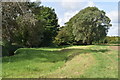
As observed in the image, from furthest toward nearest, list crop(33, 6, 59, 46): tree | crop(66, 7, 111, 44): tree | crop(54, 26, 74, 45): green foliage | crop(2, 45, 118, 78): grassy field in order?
crop(54, 26, 74, 45): green foliage → crop(66, 7, 111, 44): tree → crop(33, 6, 59, 46): tree → crop(2, 45, 118, 78): grassy field

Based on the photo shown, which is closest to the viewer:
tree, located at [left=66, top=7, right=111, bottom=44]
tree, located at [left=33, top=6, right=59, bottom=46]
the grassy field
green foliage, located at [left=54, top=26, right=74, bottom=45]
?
the grassy field

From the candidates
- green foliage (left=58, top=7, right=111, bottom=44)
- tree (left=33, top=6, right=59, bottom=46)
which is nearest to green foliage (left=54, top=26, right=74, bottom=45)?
tree (left=33, top=6, right=59, bottom=46)

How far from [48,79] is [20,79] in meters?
1.16

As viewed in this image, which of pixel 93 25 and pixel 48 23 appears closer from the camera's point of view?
pixel 93 25

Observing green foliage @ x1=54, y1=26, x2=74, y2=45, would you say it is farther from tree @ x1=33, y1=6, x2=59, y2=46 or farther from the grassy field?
the grassy field

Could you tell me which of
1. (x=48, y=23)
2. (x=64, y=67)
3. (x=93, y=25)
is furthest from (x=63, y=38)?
(x=64, y=67)

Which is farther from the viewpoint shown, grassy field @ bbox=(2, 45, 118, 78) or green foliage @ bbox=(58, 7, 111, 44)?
green foliage @ bbox=(58, 7, 111, 44)

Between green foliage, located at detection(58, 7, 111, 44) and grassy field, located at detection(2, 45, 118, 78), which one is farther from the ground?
green foliage, located at detection(58, 7, 111, 44)

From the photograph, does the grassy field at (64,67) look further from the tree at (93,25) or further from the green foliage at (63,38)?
the green foliage at (63,38)

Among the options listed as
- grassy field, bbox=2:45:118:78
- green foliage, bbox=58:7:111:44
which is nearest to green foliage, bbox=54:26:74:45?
green foliage, bbox=58:7:111:44

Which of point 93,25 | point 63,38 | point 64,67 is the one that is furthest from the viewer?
point 63,38

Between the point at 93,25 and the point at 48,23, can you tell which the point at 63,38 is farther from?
the point at 93,25

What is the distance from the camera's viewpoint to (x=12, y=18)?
1662cm

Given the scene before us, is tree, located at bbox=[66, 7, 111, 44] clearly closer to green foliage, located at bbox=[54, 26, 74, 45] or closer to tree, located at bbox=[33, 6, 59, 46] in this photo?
tree, located at bbox=[33, 6, 59, 46]
